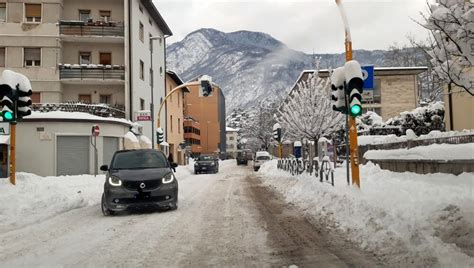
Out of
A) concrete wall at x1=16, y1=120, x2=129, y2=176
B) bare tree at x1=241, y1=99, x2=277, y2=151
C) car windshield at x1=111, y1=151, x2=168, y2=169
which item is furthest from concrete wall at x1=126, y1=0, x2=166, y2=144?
bare tree at x1=241, y1=99, x2=277, y2=151

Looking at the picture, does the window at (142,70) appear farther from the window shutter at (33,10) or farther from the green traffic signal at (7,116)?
the green traffic signal at (7,116)

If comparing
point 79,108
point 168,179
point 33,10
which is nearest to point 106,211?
point 168,179

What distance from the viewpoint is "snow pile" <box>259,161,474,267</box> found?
17.5 feet

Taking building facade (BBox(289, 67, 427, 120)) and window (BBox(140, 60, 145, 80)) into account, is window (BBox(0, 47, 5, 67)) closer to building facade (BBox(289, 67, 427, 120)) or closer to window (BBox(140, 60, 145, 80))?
window (BBox(140, 60, 145, 80))

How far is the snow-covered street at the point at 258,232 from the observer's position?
5641mm

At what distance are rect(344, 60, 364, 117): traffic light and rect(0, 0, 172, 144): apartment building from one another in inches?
842

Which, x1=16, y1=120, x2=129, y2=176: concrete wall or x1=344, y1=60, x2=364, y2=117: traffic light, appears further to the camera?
x1=16, y1=120, x2=129, y2=176: concrete wall

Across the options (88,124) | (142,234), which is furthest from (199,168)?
(142,234)

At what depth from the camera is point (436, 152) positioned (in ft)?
41.3

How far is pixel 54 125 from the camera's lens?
2556cm

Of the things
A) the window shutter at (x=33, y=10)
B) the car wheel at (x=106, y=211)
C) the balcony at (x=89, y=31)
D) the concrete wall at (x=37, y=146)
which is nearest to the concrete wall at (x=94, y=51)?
the balcony at (x=89, y=31)

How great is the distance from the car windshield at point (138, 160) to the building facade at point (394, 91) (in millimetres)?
40849

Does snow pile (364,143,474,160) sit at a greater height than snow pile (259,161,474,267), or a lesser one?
greater

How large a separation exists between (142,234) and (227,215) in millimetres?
2729
